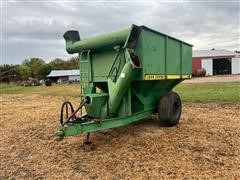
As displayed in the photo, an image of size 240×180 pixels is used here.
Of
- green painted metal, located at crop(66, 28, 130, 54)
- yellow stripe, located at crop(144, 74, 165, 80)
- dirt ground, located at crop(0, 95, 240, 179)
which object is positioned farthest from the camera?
yellow stripe, located at crop(144, 74, 165, 80)

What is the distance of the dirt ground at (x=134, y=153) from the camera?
4.26 metres

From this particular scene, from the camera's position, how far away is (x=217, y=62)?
4922 centimetres

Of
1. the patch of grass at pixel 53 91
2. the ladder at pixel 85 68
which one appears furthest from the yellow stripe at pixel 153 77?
the patch of grass at pixel 53 91

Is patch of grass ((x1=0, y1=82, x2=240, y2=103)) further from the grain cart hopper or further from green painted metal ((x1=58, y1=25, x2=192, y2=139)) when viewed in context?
green painted metal ((x1=58, y1=25, x2=192, y2=139))

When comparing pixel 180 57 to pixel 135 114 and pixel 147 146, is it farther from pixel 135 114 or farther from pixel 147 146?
pixel 147 146

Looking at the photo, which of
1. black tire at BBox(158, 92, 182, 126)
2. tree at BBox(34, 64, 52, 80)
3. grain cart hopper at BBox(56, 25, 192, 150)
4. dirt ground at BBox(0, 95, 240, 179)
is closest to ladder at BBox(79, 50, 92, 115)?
grain cart hopper at BBox(56, 25, 192, 150)

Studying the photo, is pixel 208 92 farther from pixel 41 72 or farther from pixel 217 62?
pixel 41 72

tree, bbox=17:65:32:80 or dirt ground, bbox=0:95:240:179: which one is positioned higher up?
tree, bbox=17:65:32:80

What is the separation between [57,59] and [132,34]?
288ft

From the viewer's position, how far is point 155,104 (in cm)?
715

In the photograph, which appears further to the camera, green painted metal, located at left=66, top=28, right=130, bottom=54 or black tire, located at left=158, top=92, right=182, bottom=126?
black tire, located at left=158, top=92, right=182, bottom=126

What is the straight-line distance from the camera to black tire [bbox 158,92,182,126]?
682 centimetres

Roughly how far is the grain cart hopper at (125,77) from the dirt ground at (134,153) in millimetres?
474

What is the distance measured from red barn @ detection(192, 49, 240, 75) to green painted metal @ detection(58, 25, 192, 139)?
3905 centimetres
